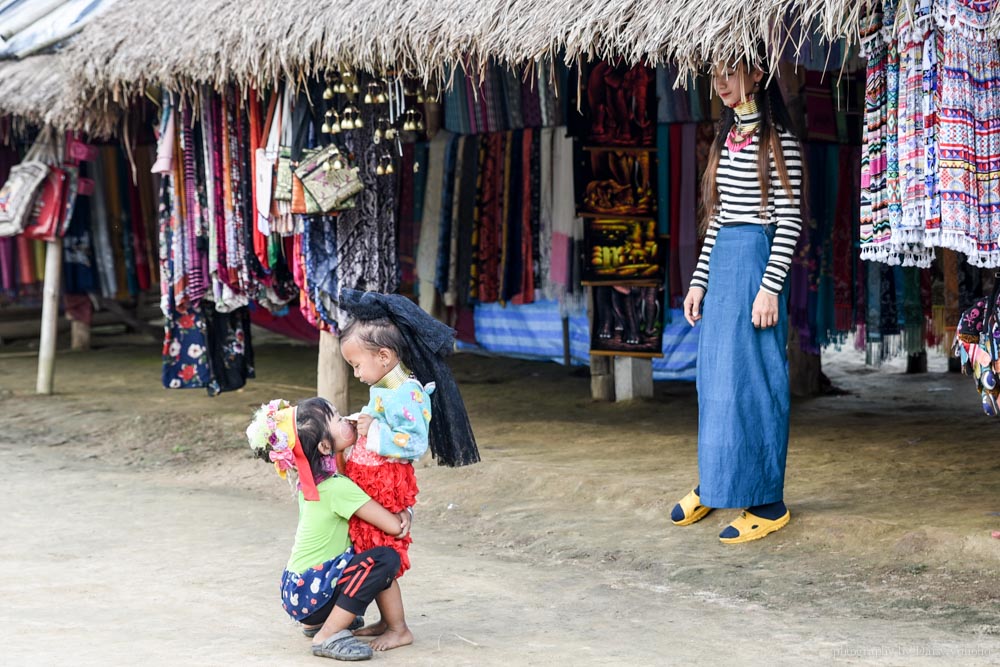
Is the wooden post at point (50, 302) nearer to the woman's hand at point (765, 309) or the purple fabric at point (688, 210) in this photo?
the purple fabric at point (688, 210)

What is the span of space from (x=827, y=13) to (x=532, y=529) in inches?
93.2

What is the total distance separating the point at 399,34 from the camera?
20.8 feet

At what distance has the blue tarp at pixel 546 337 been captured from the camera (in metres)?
8.66

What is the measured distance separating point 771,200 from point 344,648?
7.51 ft

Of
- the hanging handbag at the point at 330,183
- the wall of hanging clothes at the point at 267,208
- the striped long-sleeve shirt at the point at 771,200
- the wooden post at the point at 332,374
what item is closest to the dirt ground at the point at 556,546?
the wooden post at the point at 332,374

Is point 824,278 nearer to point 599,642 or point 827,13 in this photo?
point 827,13

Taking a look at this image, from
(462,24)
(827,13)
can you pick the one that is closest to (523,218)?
(462,24)

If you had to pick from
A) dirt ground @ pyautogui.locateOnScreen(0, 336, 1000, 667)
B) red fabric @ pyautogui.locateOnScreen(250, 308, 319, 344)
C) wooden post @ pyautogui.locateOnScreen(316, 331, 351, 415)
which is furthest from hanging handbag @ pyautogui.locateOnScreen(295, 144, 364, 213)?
red fabric @ pyautogui.locateOnScreen(250, 308, 319, 344)

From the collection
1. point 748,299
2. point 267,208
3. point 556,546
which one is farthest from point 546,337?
point 748,299

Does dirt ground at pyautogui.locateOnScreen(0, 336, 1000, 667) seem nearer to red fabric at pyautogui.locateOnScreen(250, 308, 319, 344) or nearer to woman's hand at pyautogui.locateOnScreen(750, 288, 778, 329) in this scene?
woman's hand at pyautogui.locateOnScreen(750, 288, 778, 329)

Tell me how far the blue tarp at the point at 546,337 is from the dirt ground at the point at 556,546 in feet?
0.66

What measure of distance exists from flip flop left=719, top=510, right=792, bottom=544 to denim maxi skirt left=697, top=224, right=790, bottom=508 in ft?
0.41

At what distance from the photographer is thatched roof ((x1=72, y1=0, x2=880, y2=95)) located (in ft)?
16.2

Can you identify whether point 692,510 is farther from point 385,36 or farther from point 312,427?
point 385,36
